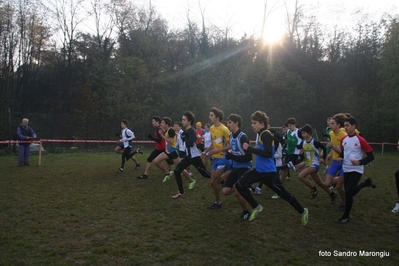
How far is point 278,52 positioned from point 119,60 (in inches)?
601

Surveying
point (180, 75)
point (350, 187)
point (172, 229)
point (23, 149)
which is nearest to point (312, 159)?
point (350, 187)

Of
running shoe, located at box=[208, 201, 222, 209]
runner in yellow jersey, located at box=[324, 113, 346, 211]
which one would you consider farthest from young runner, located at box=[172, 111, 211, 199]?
runner in yellow jersey, located at box=[324, 113, 346, 211]

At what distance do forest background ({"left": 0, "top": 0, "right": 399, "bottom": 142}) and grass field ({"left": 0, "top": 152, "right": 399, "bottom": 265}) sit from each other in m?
16.6

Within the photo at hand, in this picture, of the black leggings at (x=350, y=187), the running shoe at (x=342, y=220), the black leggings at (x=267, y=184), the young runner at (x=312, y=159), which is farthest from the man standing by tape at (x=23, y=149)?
the black leggings at (x=350, y=187)

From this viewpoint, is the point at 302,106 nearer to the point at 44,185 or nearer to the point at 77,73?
the point at 77,73

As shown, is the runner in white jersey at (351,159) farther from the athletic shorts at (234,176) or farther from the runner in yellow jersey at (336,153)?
the athletic shorts at (234,176)

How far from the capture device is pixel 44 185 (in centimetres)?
945

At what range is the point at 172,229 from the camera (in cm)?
571

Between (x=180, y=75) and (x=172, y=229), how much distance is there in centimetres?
2686

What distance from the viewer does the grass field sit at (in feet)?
A: 14.9

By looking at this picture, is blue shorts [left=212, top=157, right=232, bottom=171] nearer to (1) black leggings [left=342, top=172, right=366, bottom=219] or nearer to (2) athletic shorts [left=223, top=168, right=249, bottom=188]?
(2) athletic shorts [left=223, top=168, right=249, bottom=188]

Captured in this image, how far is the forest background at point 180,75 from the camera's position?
84.9 feet

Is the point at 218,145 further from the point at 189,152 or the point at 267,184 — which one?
the point at 267,184

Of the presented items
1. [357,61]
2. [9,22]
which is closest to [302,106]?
[357,61]
